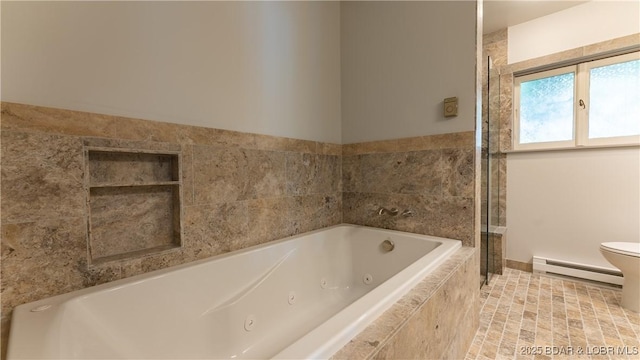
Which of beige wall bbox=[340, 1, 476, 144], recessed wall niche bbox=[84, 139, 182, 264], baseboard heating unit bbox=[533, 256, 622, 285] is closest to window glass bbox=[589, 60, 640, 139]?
baseboard heating unit bbox=[533, 256, 622, 285]

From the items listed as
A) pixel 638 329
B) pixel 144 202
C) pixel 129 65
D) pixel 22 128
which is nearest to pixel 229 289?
pixel 144 202

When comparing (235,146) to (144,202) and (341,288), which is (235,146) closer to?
(144,202)

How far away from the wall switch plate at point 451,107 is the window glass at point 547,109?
150 centimetres

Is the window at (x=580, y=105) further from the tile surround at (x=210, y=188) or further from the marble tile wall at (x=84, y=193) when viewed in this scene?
the marble tile wall at (x=84, y=193)

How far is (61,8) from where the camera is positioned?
2.88 ft

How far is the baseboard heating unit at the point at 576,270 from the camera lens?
201cm

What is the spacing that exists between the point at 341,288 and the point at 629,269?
1898 millimetres

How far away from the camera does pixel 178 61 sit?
1.17 meters

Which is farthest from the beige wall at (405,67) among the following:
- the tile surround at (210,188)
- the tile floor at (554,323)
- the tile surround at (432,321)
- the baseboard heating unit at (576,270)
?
the baseboard heating unit at (576,270)

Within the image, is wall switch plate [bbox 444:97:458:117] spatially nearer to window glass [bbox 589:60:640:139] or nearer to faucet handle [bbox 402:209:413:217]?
faucet handle [bbox 402:209:413:217]

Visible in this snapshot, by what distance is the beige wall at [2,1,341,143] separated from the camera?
2.77 ft

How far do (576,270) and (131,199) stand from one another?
329 centimetres

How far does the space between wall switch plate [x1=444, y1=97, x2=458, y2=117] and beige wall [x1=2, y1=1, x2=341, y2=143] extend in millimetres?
866

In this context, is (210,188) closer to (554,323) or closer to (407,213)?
(407,213)
